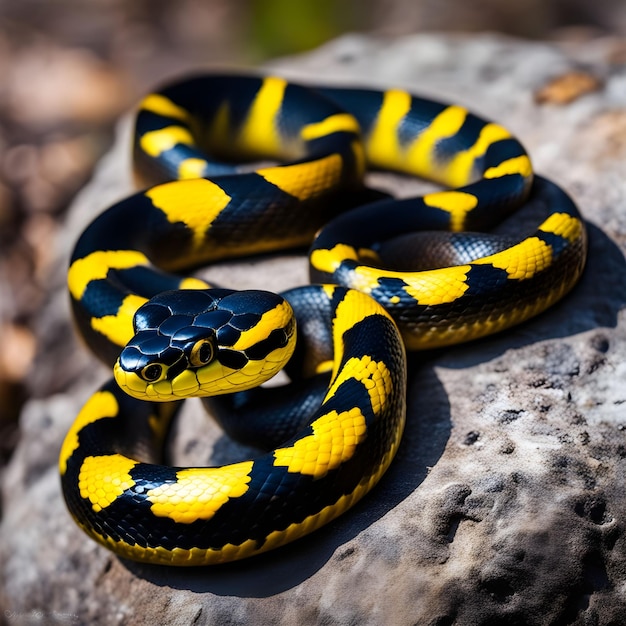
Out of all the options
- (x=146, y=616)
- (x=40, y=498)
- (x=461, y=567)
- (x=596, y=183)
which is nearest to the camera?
(x=461, y=567)

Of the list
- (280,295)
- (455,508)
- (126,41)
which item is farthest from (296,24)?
(455,508)

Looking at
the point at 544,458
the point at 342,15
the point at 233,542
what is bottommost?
the point at 342,15

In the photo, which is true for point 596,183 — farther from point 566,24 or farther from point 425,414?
point 566,24

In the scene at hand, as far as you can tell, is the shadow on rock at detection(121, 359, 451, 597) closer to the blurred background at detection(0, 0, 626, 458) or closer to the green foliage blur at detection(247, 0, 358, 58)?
the blurred background at detection(0, 0, 626, 458)

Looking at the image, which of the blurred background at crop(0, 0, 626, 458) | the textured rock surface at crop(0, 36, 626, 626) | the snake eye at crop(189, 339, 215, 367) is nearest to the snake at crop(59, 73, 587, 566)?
the snake eye at crop(189, 339, 215, 367)

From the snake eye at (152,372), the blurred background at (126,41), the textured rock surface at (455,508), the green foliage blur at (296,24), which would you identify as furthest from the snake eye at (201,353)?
the green foliage blur at (296,24)

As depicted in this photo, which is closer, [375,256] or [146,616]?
[146,616]

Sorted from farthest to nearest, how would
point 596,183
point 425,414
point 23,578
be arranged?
point 596,183
point 23,578
point 425,414

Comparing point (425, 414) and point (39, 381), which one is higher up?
point (425, 414)

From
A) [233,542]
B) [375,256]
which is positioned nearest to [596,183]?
[375,256]
